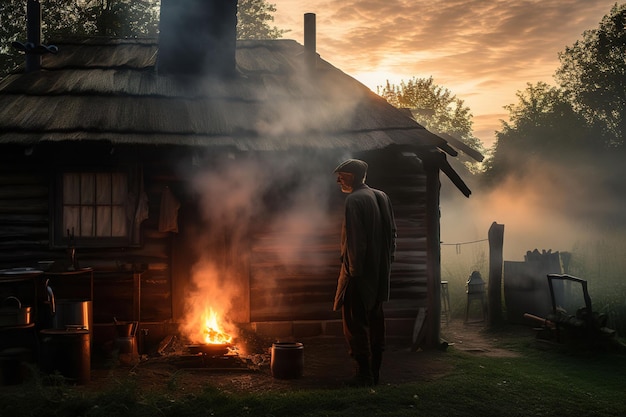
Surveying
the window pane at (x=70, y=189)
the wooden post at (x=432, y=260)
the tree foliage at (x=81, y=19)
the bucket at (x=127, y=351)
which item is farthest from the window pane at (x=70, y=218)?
the tree foliage at (x=81, y=19)

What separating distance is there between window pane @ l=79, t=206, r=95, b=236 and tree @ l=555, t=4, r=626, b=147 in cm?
4323

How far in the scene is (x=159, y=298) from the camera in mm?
9320

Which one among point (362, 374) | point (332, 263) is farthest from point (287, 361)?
point (332, 263)

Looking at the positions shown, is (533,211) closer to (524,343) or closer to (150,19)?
(150,19)

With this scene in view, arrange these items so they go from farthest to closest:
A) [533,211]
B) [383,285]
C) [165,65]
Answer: [533,211] → [165,65] → [383,285]

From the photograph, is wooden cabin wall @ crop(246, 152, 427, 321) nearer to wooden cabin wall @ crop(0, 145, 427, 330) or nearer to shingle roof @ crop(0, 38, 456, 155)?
wooden cabin wall @ crop(0, 145, 427, 330)

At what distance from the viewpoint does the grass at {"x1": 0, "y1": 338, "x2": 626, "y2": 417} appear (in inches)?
225

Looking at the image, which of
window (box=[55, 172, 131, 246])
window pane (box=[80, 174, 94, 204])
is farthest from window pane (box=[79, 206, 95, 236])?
window pane (box=[80, 174, 94, 204])

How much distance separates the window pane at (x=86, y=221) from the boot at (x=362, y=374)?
4.79 m

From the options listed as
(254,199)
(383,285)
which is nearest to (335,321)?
(254,199)

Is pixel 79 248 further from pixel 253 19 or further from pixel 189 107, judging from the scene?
pixel 253 19

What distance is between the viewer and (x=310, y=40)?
11789mm

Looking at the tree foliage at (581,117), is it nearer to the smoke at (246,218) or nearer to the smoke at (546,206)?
the smoke at (546,206)

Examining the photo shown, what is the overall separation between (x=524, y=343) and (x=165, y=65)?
323 inches
